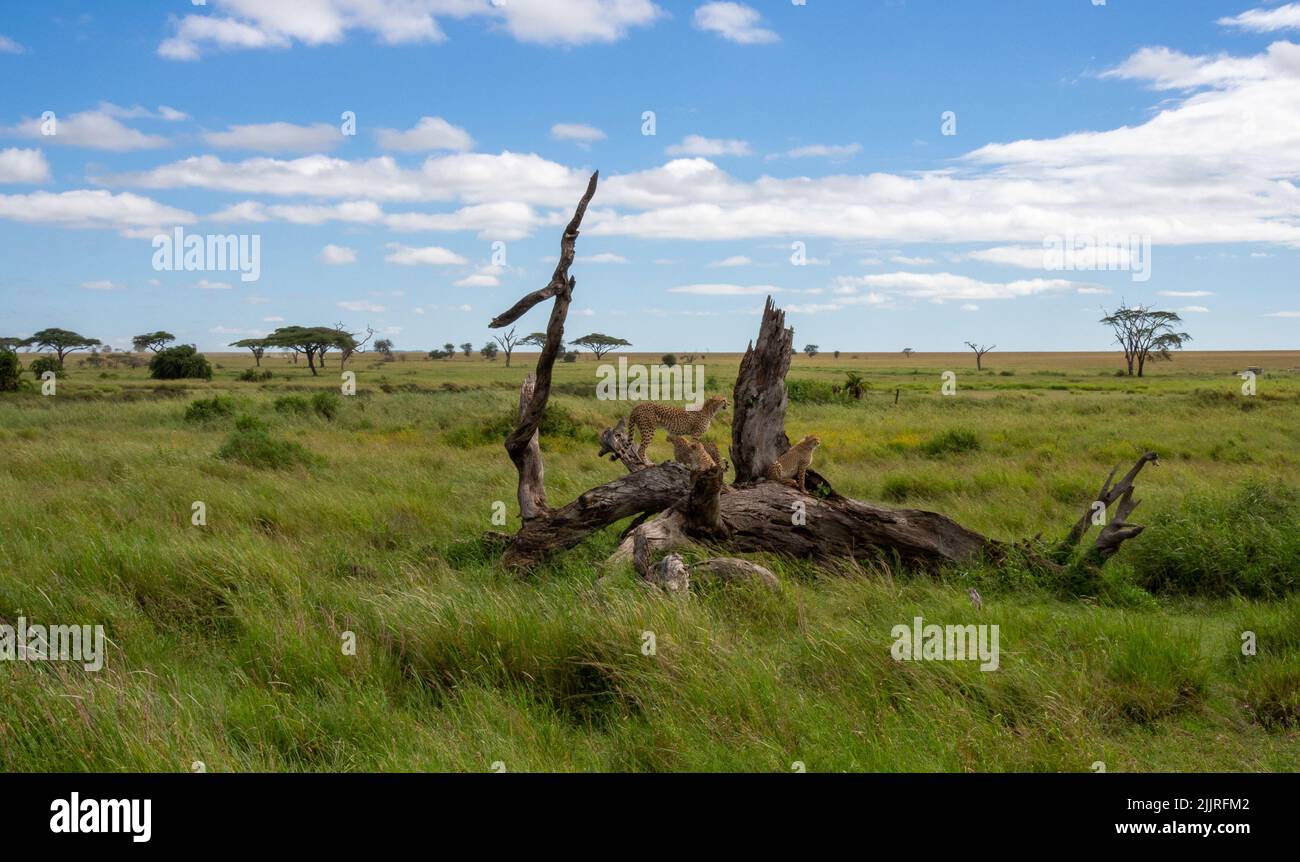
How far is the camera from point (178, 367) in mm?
56312

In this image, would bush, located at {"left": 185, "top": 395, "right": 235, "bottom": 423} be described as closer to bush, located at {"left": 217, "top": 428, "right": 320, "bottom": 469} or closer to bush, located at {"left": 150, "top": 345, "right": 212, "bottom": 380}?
bush, located at {"left": 217, "top": 428, "right": 320, "bottom": 469}

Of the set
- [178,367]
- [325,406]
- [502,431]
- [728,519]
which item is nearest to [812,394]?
[502,431]

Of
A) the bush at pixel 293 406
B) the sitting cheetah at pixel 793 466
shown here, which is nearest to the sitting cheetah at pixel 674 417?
the sitting cheetah at pixel 793 466

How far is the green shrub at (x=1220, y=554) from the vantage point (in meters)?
7.40

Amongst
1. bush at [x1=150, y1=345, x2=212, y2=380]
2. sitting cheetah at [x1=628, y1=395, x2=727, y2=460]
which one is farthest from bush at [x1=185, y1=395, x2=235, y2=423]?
bush at [x1=150, y1=345, x2=212, y2=380]

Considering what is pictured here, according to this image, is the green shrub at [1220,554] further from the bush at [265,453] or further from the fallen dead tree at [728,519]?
the bush at [265,453]

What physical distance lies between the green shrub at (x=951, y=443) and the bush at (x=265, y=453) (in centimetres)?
1153

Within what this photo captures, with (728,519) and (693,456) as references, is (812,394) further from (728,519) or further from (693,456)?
(728,519)

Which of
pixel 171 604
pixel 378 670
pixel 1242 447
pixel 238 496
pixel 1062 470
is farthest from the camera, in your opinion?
pixel 1242 447

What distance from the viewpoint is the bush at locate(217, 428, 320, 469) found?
47.4 feet
